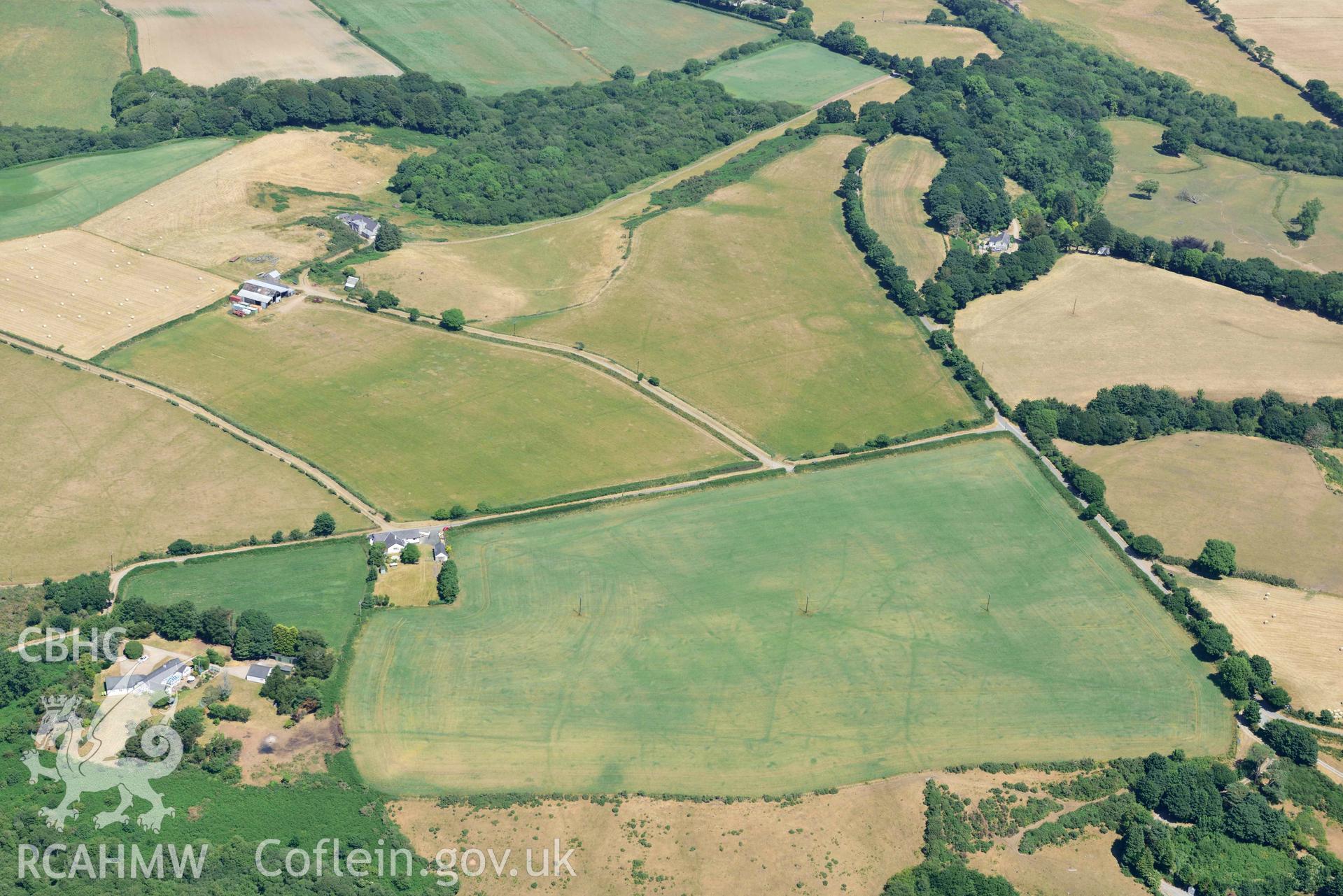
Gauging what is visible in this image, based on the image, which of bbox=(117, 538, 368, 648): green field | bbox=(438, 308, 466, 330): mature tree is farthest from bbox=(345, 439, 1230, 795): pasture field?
bbox=(438, 308, 466, 330): mature tree

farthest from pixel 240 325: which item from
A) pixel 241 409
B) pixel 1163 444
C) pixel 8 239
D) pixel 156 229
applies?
pixel 1163 444

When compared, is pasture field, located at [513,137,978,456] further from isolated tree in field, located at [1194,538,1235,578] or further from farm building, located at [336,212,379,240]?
isolated tree in field, located at [1194,538,1235,578]

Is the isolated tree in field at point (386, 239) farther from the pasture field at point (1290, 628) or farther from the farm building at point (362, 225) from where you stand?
the pasture field at point (1290, 628)

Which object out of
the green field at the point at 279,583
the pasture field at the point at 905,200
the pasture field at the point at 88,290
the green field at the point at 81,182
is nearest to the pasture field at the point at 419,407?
the pasture field at the point at 88,290

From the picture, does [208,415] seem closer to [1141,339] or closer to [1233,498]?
[1233,498]

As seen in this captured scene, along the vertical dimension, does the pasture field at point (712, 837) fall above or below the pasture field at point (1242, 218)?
below

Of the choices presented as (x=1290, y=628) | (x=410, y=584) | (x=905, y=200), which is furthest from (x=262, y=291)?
(x=1290, y=628)

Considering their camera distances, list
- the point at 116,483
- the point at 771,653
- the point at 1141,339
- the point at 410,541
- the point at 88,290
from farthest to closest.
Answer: the point at 1141,339 < the point at 88,290 < the point at 116,483 < the point at 410,541 < the point at 771,653
